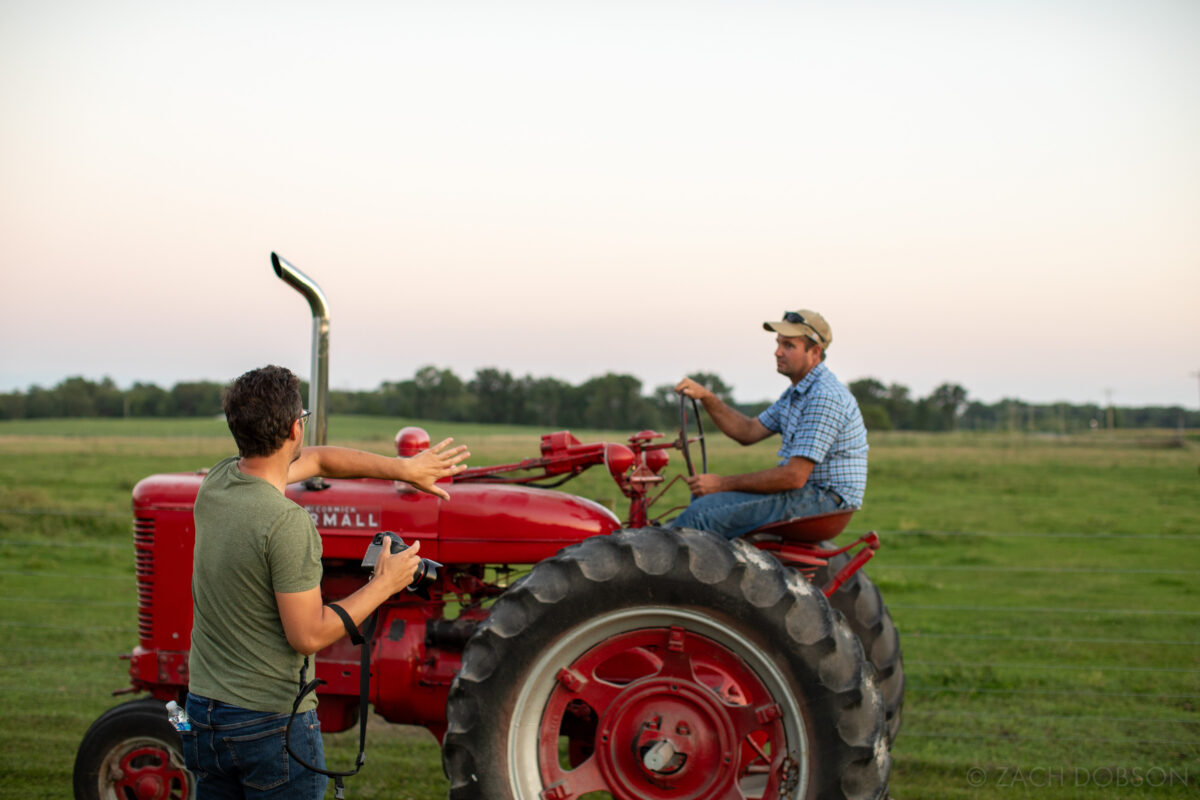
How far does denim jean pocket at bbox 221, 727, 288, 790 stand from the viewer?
2270 mm

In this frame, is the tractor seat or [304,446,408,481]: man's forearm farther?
the tractor seat

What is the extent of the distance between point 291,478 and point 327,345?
1200 mm

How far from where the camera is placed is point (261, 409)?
7.30ft

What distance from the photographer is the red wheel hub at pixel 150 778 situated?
373 cm

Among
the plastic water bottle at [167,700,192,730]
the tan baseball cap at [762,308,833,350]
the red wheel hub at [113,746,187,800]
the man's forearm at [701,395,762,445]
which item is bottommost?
the red wheel hub at [113,746,187,800]

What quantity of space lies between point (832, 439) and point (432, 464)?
5.55 ft

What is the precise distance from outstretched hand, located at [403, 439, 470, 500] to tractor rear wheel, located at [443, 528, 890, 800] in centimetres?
51

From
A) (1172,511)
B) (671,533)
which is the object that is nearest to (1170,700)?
(671,533)

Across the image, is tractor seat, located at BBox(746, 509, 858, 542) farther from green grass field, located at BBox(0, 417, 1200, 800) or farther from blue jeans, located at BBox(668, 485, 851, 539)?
green grass field, located at BBox(0, 417, 1200, 800)

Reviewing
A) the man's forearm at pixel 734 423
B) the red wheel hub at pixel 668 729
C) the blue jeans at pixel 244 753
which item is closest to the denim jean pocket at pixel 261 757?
the blue jeans at pixel 244 753

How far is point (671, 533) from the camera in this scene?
3.23 meters

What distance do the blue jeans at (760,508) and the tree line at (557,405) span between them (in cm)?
62

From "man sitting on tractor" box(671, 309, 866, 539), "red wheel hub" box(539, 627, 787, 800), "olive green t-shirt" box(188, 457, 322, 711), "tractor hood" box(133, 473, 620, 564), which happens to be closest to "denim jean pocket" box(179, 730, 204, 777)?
"olive green t-shirt" box(188, 457, 322, 711)

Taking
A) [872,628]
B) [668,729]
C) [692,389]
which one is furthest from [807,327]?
[668,729]
